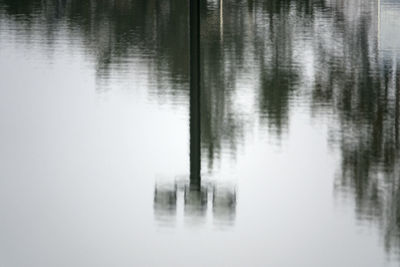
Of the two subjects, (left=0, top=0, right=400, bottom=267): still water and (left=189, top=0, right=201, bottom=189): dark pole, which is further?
(left=189, top=0, right=201, bottom=189): dark pole

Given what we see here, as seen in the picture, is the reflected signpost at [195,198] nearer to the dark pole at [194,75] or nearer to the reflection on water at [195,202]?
the reflection on water at [195,202]

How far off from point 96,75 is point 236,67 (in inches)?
78.6

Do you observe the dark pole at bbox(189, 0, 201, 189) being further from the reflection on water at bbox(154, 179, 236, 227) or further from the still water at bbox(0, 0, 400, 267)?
the reflection on water at bbox(154, 179, 236, 227)

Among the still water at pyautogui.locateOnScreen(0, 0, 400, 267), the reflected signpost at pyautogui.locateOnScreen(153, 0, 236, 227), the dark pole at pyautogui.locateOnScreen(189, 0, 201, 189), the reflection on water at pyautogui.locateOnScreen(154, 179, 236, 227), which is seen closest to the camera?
the still water at pyautogui.locateOnScreen(0, 0, 400, 267)

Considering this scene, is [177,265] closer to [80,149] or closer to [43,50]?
[80,149]

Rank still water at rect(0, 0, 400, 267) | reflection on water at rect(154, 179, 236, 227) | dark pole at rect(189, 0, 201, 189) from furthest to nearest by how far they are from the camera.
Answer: dark pole at rect(189, 0, 201, 189) → reflection on water at rect(154, 179, 236, 227) → still water at rect(0, 0, 400, 267)

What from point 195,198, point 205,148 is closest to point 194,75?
point 205,148

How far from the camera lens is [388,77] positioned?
1576cm

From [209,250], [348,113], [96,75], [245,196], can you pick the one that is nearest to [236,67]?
[96,75]

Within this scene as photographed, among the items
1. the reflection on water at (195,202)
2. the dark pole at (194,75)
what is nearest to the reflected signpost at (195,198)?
the reflection on water at (195,202)

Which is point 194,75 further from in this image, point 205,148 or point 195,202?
point 195,202

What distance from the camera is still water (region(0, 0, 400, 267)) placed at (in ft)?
28.3

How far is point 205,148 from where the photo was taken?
11641mm

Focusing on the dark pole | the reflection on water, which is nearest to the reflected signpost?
the reflection on water
